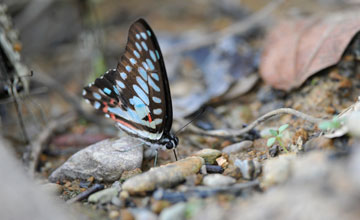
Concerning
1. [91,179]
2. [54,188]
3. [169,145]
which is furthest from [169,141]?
[54,188]

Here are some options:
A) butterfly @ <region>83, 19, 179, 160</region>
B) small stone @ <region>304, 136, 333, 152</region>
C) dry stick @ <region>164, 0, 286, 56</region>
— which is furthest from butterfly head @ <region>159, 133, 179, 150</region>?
dry stick @ <region>164, 0, 286, 56</region>

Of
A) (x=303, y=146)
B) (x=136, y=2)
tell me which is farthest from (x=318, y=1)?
(x=303, y=146)

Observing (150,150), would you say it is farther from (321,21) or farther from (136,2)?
(136,2)

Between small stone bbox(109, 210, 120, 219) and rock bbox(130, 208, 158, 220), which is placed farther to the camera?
small stone bbox(109, 210, 120, 219)

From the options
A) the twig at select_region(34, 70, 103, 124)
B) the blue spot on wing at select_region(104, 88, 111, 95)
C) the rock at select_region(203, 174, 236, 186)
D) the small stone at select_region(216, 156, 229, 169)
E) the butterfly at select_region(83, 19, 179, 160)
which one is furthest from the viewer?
the twig at select_region(34, 70, 103, 124)

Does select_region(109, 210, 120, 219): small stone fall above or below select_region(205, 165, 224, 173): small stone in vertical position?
above

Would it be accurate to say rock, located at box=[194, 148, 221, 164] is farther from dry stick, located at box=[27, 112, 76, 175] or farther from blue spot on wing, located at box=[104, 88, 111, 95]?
dry stick, located at box=[27, 112, 76, 175]

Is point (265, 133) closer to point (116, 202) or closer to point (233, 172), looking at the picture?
point (233, 172)

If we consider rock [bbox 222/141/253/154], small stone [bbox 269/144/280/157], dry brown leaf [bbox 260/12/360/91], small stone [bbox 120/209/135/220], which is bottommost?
rock [bbox 222/141/253/154]
